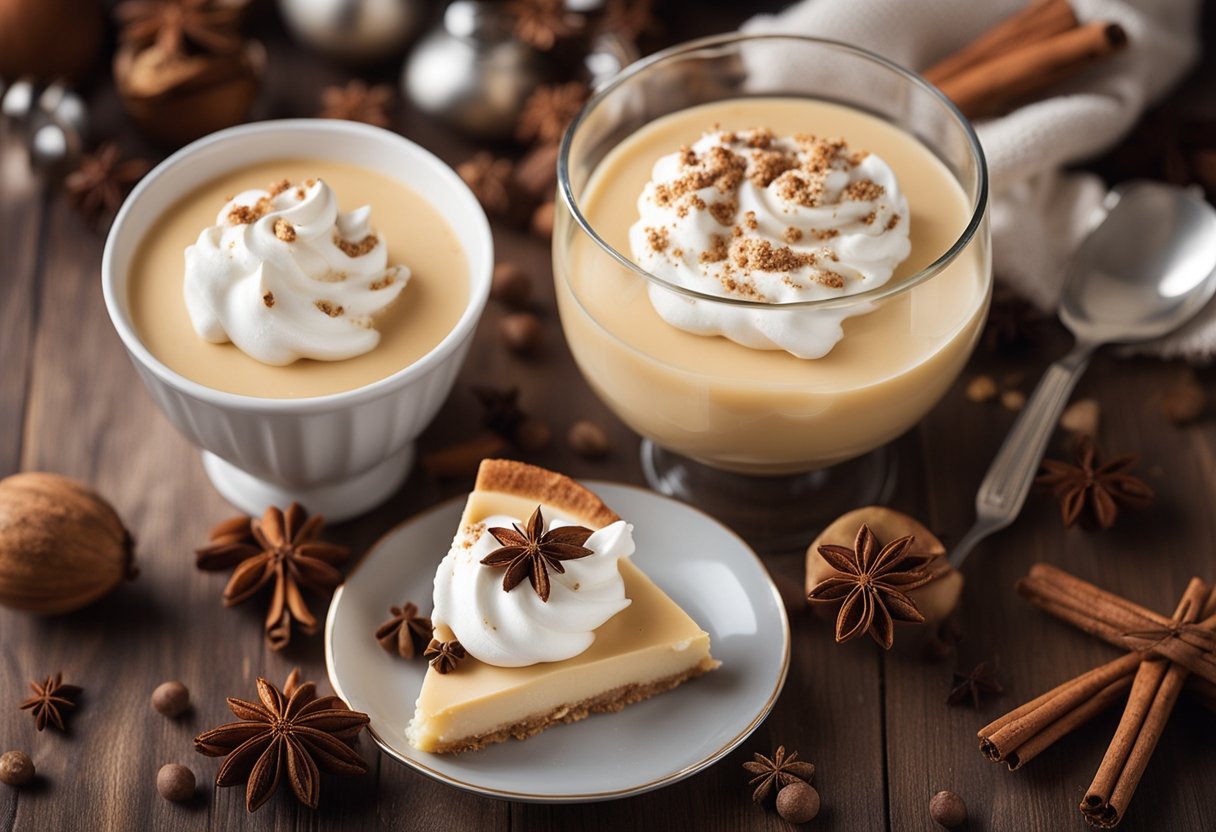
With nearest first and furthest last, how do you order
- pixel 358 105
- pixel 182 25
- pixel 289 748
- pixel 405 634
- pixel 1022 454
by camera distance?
pixel 289 748 → pixel 405 634 → pixel 1022 454 → pixel 182 25 → pixel 358 105

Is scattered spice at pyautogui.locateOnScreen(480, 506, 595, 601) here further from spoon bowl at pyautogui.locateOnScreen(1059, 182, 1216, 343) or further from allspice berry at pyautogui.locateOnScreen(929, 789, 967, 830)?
spoon bowl at pyautogui.locateOnScreen(1059, 182, 1216, 343)

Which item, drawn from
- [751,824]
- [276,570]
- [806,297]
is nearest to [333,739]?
[276,570]

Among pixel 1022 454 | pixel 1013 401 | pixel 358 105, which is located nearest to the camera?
pixel 1022 454

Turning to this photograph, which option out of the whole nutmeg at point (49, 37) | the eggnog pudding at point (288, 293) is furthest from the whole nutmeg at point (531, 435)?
the whole nutmeg at point (49, 37)

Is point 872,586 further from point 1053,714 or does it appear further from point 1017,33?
point 1017,33

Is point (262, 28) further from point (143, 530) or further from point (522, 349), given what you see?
point (143, 530)

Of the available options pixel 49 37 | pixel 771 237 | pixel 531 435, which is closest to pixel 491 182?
pixel 531 435
